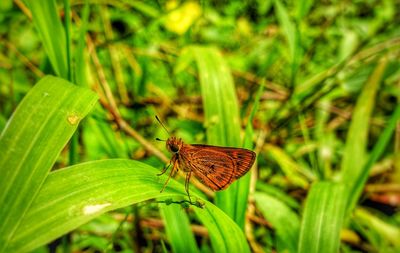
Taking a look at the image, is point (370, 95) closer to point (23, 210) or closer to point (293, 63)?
point (293, 63)

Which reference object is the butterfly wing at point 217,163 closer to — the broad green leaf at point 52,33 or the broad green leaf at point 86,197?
the broad green leaf at point 86,197

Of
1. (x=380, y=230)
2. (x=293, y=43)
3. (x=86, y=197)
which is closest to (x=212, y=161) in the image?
(x=86, y=197)

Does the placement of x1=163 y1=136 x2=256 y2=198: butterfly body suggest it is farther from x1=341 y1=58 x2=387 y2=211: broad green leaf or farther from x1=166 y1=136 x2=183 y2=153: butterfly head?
x1=341 y1=58 x2=387 y2=211: broad green leaf

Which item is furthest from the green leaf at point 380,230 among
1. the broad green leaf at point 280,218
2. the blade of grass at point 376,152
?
the broad green leaf at point 280,218

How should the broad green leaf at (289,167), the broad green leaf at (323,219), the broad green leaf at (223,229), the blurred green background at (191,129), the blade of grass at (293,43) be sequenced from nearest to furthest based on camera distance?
1. the blurred green background at (191,129)
2. the broad green leaf at (223,229)
3. the broad green leaf at (323,219)
4. the blade of grass at (293,43)
5. the broad green leaf at (289,167)

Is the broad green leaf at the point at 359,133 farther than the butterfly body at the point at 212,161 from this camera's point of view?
Yes

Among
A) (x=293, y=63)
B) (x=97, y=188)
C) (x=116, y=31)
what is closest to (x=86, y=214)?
Answer: (x=97, y=188)

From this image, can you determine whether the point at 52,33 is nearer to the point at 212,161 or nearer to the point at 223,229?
the point at 212,161

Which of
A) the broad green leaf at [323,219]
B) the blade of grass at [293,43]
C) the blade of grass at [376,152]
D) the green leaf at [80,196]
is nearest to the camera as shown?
the green leaf at [80,196]
